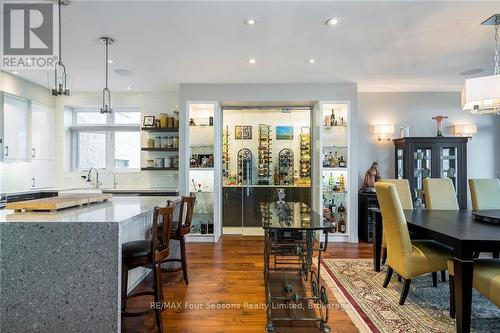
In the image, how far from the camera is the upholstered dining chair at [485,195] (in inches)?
141

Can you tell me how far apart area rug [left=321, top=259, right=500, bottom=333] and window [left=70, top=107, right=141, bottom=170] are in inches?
178

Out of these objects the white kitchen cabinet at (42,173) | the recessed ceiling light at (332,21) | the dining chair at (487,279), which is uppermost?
the recessed ceiling light at (332,21)

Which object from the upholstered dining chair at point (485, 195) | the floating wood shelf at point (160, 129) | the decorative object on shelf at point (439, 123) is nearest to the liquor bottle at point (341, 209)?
the upholstered dining chair at point (485, 195)

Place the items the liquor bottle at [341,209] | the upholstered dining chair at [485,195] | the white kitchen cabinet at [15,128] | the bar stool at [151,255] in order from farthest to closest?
the liquor bottle at [341,209] < the white kitchen cabinet at [15,128] < the upholstered dining chair at [485,195] < the bar stool at [151,255]

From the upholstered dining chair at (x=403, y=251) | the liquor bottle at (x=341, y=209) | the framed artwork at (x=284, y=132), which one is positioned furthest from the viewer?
the framed artwork at (x=284, y=132)

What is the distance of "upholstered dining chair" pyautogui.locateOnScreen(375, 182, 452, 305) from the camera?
8.47ft

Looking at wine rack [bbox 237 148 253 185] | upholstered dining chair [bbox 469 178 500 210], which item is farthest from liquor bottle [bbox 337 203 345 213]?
upholstered dining chair [bbox 469 178 500 210]

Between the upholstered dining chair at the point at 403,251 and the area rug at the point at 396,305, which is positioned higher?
the upholstered dining chair at the point at 403,251

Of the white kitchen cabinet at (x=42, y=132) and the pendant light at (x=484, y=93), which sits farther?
the white kitchen cabinet at (x=42, y=132)

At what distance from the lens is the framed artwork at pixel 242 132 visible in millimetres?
5766

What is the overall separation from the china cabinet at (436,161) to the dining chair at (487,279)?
9.60 feet

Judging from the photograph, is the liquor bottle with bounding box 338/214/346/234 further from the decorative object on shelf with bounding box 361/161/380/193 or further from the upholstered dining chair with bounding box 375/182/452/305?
the upholstered dining chair with bounding box 375/182/452/305

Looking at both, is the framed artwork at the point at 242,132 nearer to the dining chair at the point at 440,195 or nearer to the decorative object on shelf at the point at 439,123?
the dining chair at the point at 440,195

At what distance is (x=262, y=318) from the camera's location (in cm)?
248
